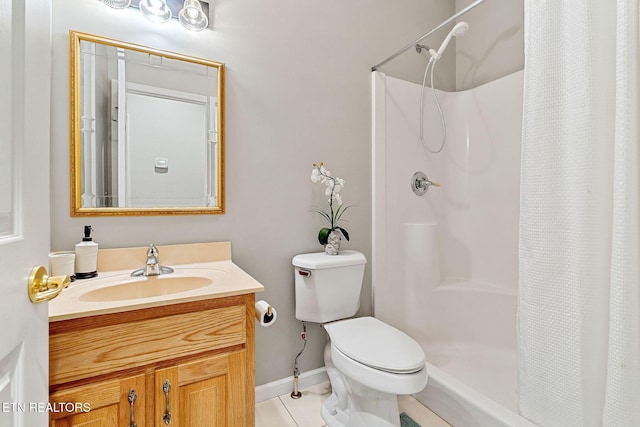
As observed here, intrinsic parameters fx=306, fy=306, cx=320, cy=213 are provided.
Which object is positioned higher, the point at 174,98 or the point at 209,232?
the point at 174,98

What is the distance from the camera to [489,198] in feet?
6.98

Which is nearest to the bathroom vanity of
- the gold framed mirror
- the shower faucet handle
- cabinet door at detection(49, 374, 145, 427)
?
cabinet door at detection(49, 374, 145, 427)

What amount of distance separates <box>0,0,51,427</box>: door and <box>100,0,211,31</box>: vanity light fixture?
77 cm

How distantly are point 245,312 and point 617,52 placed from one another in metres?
1.24

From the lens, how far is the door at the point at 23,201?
0.49 metres

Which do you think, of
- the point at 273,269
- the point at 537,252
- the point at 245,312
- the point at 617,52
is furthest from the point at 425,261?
the point at 617,52

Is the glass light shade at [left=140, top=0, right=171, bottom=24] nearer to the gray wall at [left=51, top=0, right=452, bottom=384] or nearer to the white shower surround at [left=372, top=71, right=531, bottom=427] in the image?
the gray wall at [left=51, top=0, right=452, bottom=384]

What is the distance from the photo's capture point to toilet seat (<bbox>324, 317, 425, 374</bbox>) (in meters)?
1.16

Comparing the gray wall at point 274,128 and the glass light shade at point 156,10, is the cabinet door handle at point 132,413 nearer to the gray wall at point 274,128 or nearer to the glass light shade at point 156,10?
the gray wall at point 274,128

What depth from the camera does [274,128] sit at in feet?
5.25

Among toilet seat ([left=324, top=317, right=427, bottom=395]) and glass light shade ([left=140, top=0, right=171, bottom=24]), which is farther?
glass light shade ([left=140, top=0, right=171, bottom=24])

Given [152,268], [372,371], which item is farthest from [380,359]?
[152,268]

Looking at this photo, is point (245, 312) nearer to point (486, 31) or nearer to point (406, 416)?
point (406, 416)

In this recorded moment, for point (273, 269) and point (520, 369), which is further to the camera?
point (273, 269)
